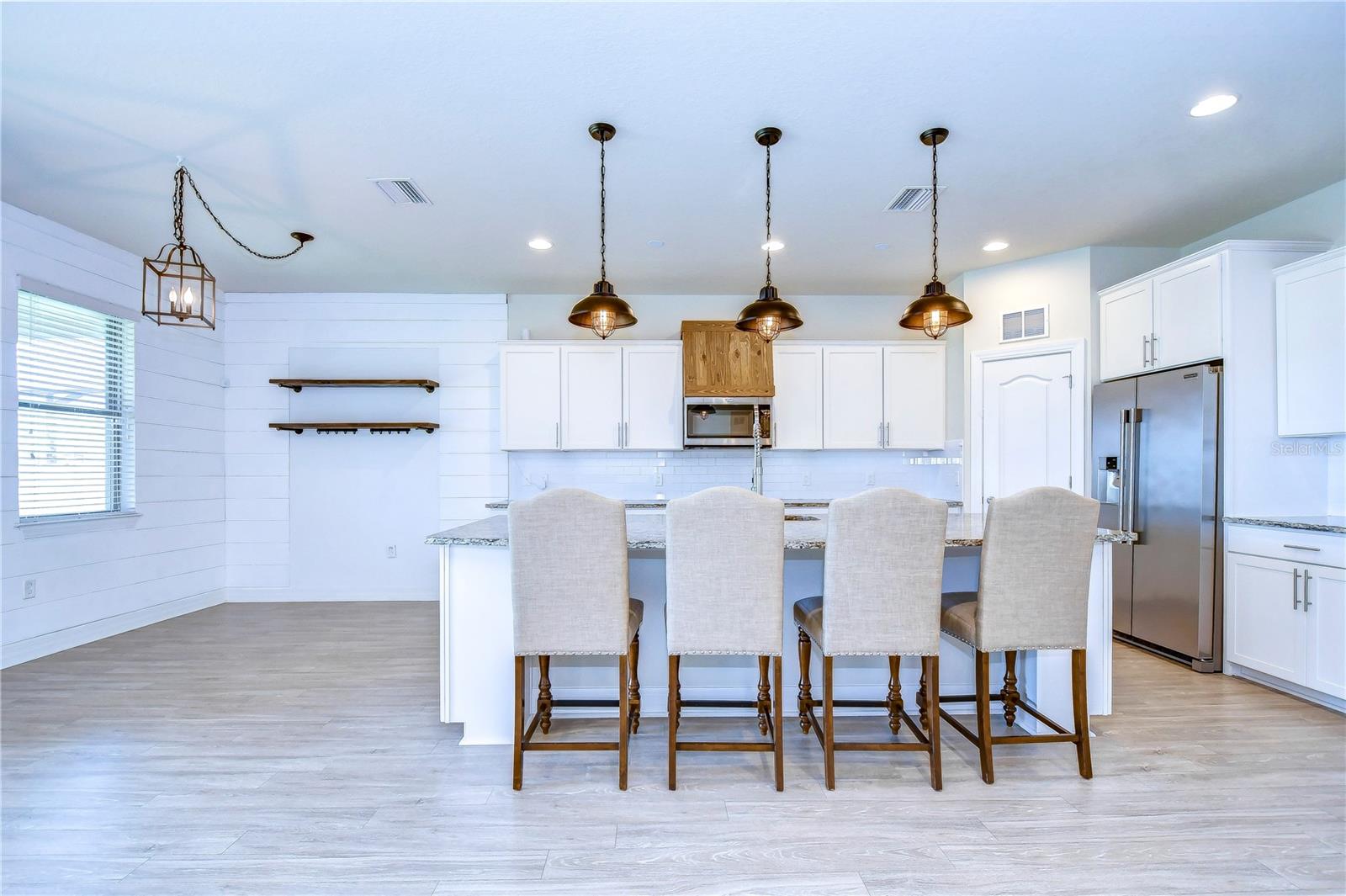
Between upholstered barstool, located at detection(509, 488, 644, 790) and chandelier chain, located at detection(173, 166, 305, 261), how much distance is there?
2.09m

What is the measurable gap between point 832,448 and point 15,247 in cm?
553

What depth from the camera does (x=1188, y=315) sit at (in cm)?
362

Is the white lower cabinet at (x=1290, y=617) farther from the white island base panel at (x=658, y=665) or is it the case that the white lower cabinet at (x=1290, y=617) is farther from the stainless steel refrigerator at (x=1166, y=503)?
the white island base panel at (x=658, y=665)

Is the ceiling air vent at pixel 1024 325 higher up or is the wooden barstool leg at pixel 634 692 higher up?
the ceiling air vent at pixel 1024 325

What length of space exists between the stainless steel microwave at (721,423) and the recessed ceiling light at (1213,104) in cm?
301

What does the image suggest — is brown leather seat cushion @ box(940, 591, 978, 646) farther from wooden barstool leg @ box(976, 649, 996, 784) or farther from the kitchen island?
the kitchen island

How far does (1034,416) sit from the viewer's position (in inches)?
179

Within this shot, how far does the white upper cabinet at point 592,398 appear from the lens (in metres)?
5.18

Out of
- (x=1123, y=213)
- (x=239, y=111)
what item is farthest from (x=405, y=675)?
(x=1123, y=213)

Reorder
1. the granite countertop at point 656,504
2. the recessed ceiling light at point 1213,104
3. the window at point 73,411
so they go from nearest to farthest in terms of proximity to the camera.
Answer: the recessed ceiling light at point 1213,104 → the window at point 73,411 → the granite countertop at point 656,504

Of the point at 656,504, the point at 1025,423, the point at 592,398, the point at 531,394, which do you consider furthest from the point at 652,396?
the point at 1025,423

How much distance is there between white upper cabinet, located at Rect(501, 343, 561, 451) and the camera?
5176mm

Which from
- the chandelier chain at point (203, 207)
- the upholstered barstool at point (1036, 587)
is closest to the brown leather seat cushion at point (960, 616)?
the upholstered barstool at point (1036, 587)

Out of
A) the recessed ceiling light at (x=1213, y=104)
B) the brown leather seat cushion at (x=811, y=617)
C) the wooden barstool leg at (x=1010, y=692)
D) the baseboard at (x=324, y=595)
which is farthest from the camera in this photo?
the baseboard at (x=324, y=595)
